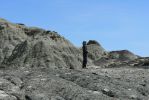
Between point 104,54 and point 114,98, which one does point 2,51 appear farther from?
point 114,98

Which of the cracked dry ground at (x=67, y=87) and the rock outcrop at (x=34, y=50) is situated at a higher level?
the rock outcrop at (x=34, y=50)

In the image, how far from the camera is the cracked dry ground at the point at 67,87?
10034mm

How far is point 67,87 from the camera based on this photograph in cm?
1055

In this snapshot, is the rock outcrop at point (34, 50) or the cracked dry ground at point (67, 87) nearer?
the cracked dry ground at point (67, 87)

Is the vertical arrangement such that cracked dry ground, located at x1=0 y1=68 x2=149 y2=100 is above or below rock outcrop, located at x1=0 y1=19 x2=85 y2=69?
below

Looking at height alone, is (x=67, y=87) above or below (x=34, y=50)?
below

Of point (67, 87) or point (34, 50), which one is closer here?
point (67, 87)

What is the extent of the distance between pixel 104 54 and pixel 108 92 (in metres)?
131

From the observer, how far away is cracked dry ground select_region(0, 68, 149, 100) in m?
10.0

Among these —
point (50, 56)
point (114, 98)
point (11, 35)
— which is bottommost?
point (114, 98)

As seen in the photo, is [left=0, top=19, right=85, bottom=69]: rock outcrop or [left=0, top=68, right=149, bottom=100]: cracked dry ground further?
[left=0, top=19, right=85, bottom=69]: rock outcrop

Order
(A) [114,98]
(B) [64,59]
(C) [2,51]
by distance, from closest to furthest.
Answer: (A) [114,98], (B) [64,59], (C) [2,51]

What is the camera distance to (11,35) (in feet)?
356

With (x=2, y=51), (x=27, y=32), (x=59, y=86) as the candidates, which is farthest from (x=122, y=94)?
(x=27, y=32)
